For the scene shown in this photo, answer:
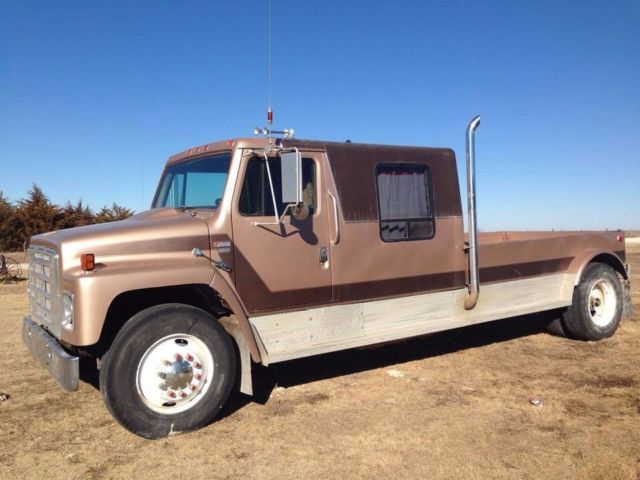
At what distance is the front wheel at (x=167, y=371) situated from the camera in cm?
410

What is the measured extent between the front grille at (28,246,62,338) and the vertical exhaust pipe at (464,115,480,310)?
3.94 metres

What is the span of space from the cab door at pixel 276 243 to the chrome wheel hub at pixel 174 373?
588 mm

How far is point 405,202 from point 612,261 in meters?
3.55

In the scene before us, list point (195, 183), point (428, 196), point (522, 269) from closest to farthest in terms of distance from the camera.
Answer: point (195, 183) → point (428, 196) → point (522, 269)

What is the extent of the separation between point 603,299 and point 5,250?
23.0 meters

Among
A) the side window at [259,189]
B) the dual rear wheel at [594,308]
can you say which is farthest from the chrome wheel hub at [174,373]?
the dual rear wheel at [594,308]

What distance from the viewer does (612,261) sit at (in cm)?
747

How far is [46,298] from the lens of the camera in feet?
15.2

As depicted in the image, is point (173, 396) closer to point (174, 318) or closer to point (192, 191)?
point (174, 318)

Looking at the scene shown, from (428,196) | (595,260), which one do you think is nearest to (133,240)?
(428,196)

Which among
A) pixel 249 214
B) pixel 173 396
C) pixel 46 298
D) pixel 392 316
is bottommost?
pixel 173 396

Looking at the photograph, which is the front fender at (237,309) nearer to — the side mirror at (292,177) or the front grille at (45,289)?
the side mirror at (292,177)

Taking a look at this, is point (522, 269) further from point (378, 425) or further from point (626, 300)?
point (378, 425)

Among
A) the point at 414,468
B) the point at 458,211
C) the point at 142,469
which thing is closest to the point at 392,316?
the point at 458,211
